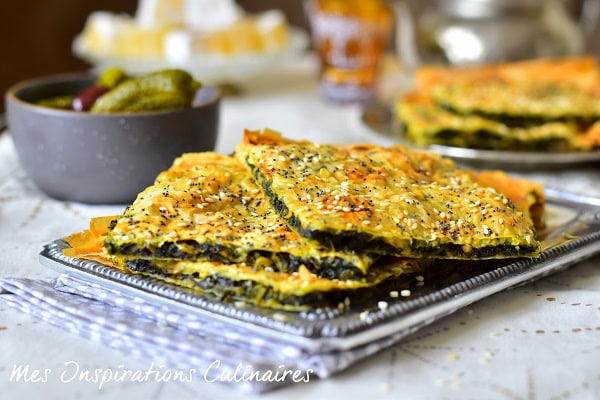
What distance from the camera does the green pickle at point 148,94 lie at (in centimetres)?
164

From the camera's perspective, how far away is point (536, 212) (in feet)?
4.82

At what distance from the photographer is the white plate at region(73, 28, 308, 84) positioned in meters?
2.59

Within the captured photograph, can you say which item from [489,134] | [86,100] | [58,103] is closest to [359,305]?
[86,100]

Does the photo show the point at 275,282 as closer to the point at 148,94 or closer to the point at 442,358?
the point at 442,358

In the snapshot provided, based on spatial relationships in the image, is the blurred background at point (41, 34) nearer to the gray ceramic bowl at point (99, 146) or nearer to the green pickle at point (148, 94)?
the gray ceramic bowl at point (99, 146)

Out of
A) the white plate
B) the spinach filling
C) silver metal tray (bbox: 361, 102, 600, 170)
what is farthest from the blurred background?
the spinach filling

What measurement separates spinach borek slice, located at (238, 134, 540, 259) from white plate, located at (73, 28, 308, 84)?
1.30 metres

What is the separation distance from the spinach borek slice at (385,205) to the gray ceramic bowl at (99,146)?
1.11 ft

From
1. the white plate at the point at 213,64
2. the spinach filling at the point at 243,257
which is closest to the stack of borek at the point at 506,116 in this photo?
the white plate at the point at 213,64

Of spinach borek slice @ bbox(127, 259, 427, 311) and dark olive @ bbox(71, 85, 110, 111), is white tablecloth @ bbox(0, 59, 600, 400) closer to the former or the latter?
spinach borek slice @ bbox(127, 259, 427, 311)

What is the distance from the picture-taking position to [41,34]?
4027 mm

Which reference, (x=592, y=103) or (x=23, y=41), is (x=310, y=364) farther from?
(x=23, y=41)

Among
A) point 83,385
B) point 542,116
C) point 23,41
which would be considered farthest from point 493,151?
point 23,41

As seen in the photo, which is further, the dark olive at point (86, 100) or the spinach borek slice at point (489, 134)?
the spinach borek slice at point (489, 134)
